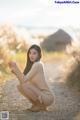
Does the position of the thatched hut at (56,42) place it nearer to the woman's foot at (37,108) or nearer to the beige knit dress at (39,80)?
the beige knit dress at (39,80)

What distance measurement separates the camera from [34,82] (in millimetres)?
2061

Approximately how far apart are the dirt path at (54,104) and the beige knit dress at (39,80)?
0.04 m

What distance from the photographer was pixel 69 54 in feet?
6.90

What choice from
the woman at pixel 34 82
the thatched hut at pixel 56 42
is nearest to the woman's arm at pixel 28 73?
the woman at pixel 34 82

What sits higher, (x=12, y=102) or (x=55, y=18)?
(x=55, y=18)

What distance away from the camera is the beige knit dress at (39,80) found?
2055 millimetres

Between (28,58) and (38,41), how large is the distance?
0.15 m

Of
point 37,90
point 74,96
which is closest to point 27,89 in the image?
point 37,90

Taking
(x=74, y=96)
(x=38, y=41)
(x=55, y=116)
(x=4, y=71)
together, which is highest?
(x=38, y=41)

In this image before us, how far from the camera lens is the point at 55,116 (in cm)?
208

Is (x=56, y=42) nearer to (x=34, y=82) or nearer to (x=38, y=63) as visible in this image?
(x=38, y=63)

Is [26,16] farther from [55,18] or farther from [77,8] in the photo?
[77,8]

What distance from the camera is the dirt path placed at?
2061 millimetres

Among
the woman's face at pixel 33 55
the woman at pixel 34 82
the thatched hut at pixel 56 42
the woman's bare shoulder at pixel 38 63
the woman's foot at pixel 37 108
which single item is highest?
the thatched hut at pixel 56 42
